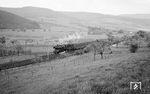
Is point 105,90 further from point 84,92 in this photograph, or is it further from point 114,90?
point 84,92

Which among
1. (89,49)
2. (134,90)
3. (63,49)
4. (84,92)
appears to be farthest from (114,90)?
(63,49)

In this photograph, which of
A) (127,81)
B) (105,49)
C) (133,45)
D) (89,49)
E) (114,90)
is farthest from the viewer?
(89,49)

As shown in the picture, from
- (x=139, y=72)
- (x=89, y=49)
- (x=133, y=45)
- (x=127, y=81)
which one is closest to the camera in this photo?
(x=127, y=81)

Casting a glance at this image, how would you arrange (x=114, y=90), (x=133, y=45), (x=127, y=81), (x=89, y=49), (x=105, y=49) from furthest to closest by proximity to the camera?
1. (x=89, y=49)
2. (x=105, y=49)
3. (x=133, y=45)
4. (x=127, y=81)
5. (x=114, y=90)

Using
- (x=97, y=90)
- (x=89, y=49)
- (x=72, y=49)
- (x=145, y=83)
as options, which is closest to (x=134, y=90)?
(x=145, y=83)

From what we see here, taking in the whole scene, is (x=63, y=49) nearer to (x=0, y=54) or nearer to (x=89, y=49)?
(x=89, y=49)

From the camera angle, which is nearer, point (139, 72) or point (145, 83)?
point (145, 83)

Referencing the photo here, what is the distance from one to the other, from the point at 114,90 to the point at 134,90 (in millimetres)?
1389

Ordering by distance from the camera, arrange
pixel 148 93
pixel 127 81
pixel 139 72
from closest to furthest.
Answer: pixel 148 93 < pixel 127 81 < pixel 139 72

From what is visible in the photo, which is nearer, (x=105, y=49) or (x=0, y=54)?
(x=105, y=49)

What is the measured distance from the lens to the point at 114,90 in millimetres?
10859

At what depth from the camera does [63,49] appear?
257 ft

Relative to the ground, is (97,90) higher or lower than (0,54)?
higher

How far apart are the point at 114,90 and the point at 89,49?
5975cm
